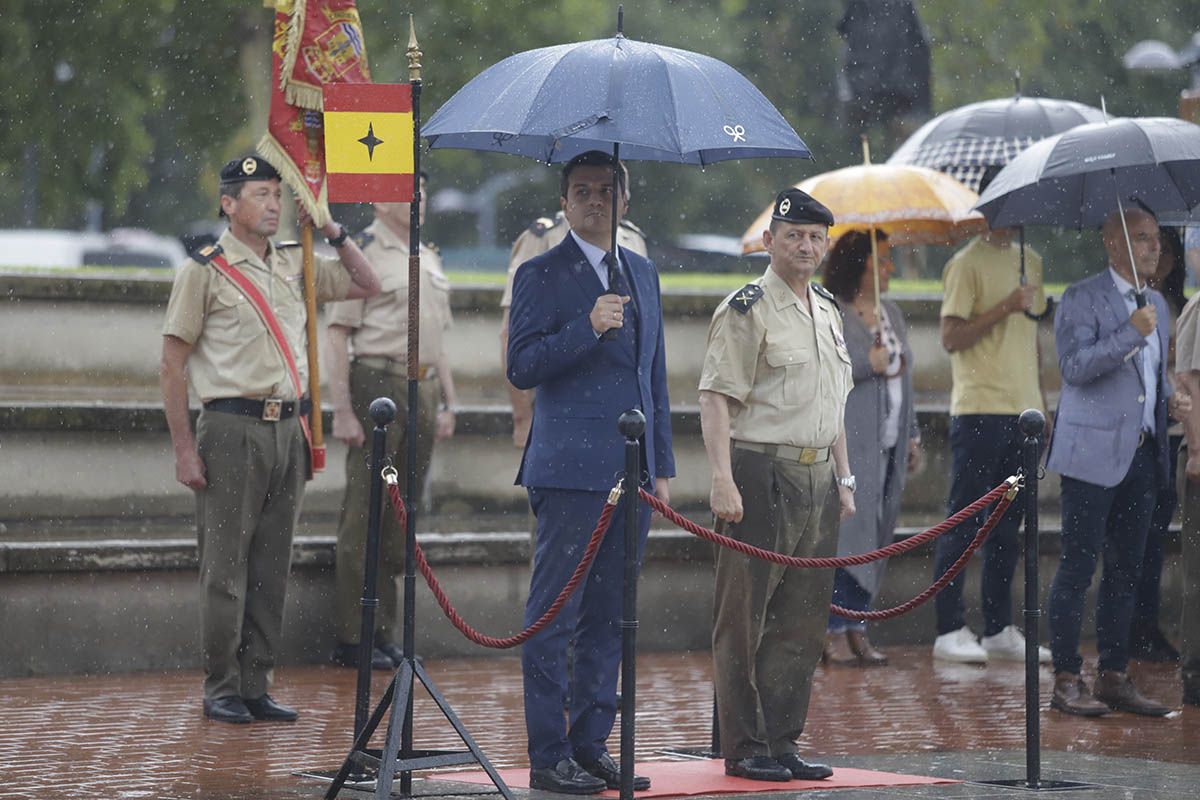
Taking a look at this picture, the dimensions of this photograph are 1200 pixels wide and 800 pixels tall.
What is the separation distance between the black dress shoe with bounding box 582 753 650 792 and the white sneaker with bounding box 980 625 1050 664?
4.71 metres

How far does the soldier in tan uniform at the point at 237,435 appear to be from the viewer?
9.62 metres

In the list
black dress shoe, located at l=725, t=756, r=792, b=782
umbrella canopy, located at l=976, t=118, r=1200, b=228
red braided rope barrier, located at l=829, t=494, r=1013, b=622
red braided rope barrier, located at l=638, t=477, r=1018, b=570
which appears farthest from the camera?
umbrella canopy, located at l=976, t=118, r=1200, b=228

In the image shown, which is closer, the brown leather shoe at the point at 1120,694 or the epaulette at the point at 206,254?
the epaulette at the point at 206,254

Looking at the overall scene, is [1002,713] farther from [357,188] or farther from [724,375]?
[357,188]

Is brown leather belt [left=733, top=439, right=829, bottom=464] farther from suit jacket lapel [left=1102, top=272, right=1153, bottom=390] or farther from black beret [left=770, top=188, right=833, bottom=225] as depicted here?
suit jacket lapel [left=1102, top=272, right=1153, bottom=390]

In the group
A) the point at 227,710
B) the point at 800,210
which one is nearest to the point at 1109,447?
the point at 800,210

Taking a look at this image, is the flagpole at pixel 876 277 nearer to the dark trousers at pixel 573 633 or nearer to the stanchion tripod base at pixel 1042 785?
the stanchion tripod base at pixel 1042 785

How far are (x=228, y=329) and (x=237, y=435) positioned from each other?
1.50 ft

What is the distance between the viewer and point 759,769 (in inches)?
317

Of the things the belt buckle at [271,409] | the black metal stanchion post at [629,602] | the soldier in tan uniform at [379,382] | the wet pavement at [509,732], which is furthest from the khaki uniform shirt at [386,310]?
the black metal stanchion post at [629,602]

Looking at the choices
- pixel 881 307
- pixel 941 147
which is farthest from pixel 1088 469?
pixel 941 147

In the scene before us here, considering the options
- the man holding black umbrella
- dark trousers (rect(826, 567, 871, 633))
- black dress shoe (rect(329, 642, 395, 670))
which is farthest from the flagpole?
black dress shoe (rect(329, 642, 395, 670))

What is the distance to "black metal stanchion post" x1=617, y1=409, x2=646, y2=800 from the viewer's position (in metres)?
7.15

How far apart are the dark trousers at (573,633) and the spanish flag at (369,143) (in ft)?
4.04
